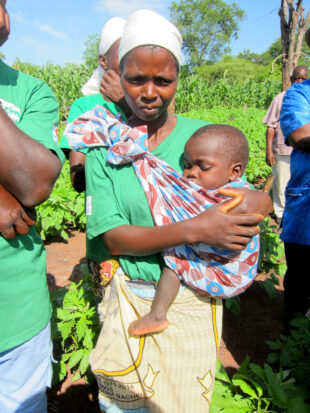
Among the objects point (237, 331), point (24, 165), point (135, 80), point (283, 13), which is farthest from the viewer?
point (283, 13)

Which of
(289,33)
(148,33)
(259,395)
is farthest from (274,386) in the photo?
(289,33)

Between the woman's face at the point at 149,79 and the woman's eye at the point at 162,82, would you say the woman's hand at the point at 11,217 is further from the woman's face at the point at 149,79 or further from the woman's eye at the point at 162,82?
the woman's eye at the point at 162,82

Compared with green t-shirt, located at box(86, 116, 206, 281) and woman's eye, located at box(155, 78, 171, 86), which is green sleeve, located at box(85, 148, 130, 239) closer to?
green t-shirt, located at box(86, 116, 206, 281)

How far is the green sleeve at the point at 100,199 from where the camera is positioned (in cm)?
122

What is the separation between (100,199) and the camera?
1237 millimetres

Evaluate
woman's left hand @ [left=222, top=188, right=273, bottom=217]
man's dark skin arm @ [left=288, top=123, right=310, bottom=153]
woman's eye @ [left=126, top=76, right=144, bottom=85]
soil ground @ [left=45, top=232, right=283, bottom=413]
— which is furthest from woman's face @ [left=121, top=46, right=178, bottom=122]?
soil ground @ [left=45, top=232, right=283, bottom=413]

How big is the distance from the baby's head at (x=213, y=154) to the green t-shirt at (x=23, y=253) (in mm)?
555

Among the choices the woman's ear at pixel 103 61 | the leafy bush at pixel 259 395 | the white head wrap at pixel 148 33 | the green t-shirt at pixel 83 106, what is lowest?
the leafy bush at pixel 259 395

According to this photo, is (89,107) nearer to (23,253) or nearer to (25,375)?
(23,253)

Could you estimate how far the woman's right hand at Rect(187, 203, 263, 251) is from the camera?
3.67 feet

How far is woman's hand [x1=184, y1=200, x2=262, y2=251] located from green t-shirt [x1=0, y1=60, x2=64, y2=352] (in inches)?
25.3

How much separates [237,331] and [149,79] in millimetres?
2563

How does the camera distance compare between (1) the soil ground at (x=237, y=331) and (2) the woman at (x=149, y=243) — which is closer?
(2) the woman at (x=149, y=243)

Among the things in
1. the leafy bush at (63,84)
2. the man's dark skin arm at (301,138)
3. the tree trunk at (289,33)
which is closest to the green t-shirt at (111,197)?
the man's dark skin arm at (301,138)
